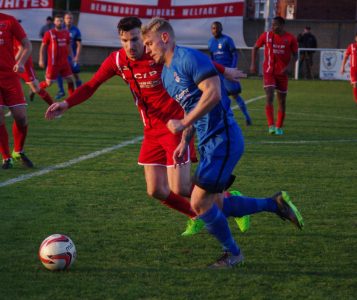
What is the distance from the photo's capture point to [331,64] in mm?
31000

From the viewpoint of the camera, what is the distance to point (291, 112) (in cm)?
1838

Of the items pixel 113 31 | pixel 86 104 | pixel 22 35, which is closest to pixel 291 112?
pixel 86 104

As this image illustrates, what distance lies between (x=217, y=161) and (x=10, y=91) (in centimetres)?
503

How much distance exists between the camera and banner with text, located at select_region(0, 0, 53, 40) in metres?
34.0

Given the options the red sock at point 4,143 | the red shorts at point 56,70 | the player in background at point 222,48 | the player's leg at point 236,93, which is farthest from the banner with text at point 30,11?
the red sock at point 4,143

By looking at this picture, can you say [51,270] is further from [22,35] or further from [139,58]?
[22,35]

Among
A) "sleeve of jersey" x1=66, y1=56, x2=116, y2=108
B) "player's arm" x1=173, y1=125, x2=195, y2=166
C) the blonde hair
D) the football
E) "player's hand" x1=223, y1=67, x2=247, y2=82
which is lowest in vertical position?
the football

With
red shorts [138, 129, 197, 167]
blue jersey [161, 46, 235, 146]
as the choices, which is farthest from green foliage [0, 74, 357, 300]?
blue jersey [161, 46, 235, 146]

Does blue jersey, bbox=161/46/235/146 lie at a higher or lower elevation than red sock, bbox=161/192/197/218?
higher

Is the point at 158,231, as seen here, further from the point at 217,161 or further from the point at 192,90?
the point at 192,90

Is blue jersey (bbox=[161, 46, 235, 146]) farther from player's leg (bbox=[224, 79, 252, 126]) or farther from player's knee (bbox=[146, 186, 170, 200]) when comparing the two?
player's leg (bbox=[224, 79, 252, 126])

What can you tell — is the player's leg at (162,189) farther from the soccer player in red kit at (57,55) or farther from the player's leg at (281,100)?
the soccer player in red kit at (57,55)

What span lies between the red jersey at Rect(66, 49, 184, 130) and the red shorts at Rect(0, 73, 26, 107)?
3.54 m

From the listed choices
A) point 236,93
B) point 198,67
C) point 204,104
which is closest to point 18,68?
point 198,67
